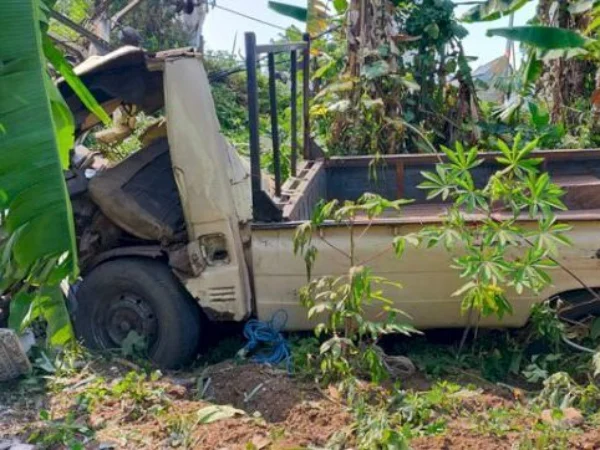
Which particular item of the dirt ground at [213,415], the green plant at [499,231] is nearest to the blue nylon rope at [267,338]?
the dirt ground at [213,415]

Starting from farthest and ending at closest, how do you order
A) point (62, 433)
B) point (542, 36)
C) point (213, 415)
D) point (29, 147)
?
1. point (542, 36)
2. point (213, 415)
3. point (62, 433)
4. point (29, 147)

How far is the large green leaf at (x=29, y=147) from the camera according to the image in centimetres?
293

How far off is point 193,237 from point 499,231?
1.81 m

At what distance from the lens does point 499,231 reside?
163 inches

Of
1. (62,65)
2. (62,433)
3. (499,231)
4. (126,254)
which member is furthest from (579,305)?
(62,65)

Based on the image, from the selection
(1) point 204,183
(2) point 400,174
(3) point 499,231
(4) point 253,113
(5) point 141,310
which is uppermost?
(4) point 253,113

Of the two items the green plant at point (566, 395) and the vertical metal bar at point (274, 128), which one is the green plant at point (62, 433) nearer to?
the vertical metal bar at point (274, 128)

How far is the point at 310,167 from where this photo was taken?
249 inches

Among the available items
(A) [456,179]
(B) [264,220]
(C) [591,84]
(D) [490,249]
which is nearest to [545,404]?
(D) [490,249]

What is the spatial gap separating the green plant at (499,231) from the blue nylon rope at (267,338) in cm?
107

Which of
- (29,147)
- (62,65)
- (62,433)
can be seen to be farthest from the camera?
(62,433)

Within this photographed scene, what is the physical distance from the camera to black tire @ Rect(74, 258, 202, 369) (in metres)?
4.98

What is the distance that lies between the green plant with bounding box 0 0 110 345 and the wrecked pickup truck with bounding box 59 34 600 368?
166 cm

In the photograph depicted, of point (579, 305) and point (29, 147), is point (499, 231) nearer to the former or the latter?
point (579, 305)
